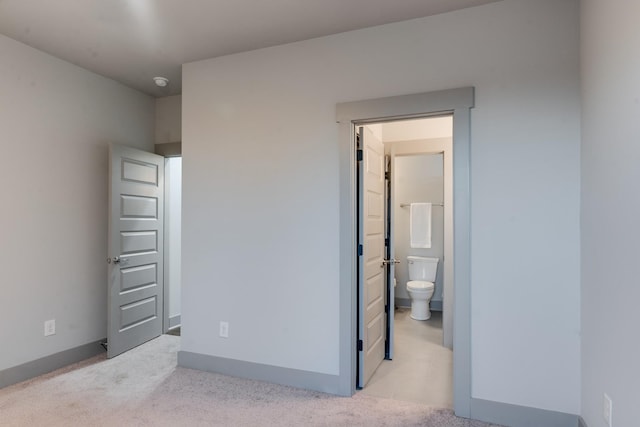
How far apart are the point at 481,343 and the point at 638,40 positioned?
1739mm

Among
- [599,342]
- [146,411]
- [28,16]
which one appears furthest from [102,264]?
[599,342]

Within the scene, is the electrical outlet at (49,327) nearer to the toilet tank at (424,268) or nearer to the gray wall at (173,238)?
the gray wall at (173,238)

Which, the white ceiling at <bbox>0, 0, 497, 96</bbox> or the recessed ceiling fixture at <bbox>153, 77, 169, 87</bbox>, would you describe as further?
the recessed ceiling fixture at <bbox>153, 77, 169, 87</bbox>

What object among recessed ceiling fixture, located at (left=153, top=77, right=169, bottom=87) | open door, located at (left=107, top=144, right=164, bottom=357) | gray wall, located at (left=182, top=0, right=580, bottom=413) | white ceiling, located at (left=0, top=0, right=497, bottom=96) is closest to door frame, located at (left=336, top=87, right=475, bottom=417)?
gray wall, located at (left=182, top=0, right=580, bottom=413)

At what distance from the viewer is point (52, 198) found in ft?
10.0

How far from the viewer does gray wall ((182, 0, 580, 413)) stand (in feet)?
7.06

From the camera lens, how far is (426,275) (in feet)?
16.6

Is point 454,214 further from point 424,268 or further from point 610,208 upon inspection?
point 424,268

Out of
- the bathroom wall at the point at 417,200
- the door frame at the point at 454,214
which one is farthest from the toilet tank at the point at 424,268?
the door frame at the point at 454,214

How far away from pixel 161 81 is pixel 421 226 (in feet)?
12.3

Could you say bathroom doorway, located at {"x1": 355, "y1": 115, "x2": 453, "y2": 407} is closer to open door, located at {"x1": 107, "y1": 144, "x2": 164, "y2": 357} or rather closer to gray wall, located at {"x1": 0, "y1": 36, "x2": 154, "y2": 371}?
open door, located at {"x1": 107, "y1": 144, "x2": 164, "y2": 357}

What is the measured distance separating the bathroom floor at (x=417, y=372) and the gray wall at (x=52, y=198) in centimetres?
261

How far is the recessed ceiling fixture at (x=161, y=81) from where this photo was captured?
349 centimetres

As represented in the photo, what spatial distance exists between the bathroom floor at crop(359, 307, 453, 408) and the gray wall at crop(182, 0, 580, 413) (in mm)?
401
